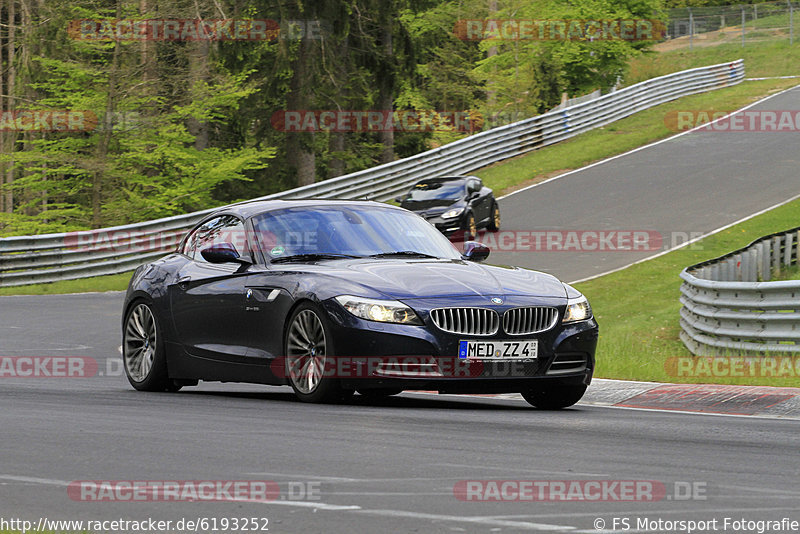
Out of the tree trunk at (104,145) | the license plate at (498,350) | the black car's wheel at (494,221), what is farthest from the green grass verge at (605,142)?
the license plate at (498,350)

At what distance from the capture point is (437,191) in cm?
3095

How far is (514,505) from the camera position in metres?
5.46

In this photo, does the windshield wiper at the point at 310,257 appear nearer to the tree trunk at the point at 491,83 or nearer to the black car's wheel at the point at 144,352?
the black car's wheel at the point at 144,352

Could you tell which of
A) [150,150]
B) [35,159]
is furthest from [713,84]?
[35,159]

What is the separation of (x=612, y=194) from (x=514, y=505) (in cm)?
2968

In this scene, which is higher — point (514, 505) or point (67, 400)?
point (514, 505)

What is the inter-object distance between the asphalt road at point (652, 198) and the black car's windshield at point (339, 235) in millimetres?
14102

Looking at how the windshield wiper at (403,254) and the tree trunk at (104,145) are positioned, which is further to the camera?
the tree trunk at (104,145)

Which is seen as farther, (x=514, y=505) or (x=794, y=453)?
(x=794, y=453)

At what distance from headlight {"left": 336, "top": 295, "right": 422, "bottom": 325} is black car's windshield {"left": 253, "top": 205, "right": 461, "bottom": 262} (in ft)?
3.63

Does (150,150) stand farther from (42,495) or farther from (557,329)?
(42,495)

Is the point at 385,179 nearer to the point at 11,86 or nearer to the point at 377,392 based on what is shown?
the point at 11,86

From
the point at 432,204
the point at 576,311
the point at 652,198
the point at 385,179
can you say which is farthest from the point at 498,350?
the point at 385,179

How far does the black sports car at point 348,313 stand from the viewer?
8.90 metres
